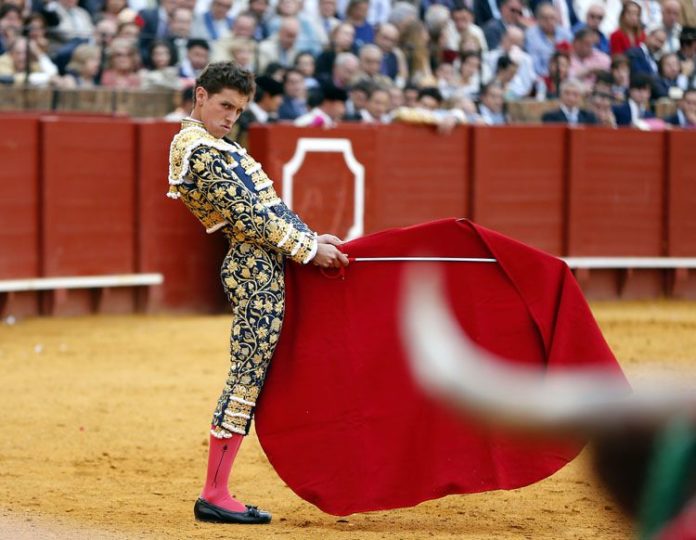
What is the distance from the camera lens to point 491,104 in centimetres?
1073

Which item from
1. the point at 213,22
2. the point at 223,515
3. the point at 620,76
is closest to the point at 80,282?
the point at 213,22

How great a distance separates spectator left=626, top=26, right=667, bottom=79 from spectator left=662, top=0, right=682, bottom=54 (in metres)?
0.14

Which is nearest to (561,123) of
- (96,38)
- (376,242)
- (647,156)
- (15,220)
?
(647,156)

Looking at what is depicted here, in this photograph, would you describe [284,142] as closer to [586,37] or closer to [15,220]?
[15,220]

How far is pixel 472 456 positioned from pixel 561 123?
7331mm

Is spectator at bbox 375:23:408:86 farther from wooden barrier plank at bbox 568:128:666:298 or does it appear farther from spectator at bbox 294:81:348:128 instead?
→ wooden barrier plank at bbox 568:128:666:298

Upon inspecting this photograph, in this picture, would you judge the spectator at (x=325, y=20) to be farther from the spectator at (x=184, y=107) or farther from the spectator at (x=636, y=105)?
the spectator at (x=636, y=105)

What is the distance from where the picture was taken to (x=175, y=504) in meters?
4.26

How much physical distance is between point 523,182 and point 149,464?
624 centimetres

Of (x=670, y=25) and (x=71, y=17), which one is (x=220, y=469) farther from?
(x=670, y=25)

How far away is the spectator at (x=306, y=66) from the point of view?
31.6ft

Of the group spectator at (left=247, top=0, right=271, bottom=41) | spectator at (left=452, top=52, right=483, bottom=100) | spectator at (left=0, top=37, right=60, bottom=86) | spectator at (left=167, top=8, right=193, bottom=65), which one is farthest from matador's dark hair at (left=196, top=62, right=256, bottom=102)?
spectator at (left=452, top=52, right=483, bottom=100)

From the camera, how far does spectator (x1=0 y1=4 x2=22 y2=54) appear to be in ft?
28.4

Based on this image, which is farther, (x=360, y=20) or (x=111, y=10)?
(x=360, y=20)
